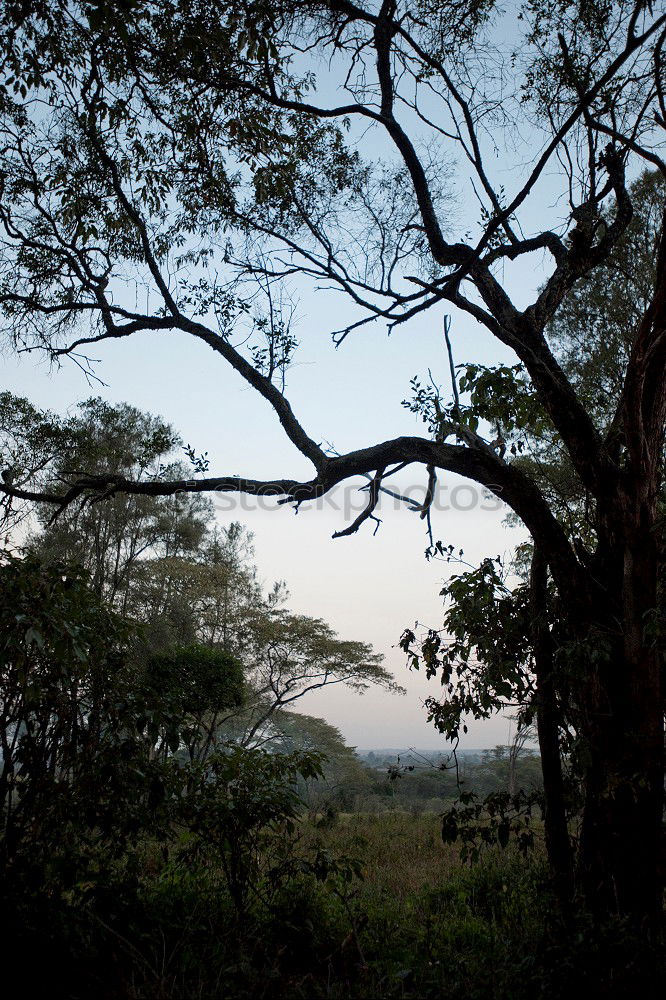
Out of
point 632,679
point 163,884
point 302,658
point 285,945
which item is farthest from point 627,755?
point 302,658

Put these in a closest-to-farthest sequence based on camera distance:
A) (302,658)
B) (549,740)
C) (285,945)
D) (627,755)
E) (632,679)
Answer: (285,945)
(627,755)
(632,679)
(549,740)
(302,658)

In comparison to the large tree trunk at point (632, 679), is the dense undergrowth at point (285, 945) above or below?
below

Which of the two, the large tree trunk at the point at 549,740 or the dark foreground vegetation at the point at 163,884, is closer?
the dark foreground vegetation at the point at 163,884

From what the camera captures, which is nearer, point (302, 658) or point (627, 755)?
point (627, 755)

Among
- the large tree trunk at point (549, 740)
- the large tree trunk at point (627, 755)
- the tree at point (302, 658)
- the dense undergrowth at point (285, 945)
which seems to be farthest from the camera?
the tree at point (302, 658)

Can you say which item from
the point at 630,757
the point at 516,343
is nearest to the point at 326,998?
the point at 630,757

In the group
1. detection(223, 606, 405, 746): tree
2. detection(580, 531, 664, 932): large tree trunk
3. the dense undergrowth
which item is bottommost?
the dense undergrowth

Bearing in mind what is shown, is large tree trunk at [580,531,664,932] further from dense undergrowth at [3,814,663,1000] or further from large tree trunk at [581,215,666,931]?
dense undergrowth at [3,814,663,1000]

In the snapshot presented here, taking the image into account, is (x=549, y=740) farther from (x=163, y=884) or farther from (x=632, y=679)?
(x=163, y=884)

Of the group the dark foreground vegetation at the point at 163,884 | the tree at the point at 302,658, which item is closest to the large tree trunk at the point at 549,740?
the dark foreground vegetation at the point at 163,884

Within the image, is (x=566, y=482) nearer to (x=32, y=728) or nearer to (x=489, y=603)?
(x=489, y=603)

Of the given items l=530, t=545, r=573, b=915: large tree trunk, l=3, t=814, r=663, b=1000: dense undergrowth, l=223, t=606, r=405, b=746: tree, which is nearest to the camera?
l=3, t=814, r=663, b=1000: dense undergrowth

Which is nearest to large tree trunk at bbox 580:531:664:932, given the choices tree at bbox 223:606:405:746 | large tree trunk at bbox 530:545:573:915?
large tree trunk at bbox 530:545:573:915

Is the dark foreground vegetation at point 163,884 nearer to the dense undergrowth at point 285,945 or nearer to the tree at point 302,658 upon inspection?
the dense undergrowth at point 285,945
